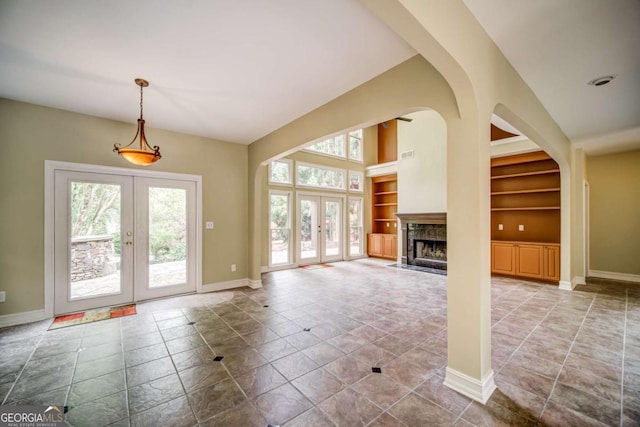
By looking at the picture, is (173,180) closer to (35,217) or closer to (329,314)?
(35,217)

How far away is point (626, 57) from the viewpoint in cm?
243

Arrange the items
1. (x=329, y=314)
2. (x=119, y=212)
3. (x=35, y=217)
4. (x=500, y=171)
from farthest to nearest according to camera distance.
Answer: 1. (x=500, y=171)
2. (x=119, y=212)
3. (x=329, y=314)
4. (x=35, y=217)

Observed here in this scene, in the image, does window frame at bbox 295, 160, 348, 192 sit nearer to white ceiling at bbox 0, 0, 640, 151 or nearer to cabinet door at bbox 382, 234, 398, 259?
cabinet door at bbox 382, 234, 398, 259

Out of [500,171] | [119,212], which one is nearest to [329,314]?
[119,212]

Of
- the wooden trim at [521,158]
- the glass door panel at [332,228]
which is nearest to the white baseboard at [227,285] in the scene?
the glass door panel at [332,228]

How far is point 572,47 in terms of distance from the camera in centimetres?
228

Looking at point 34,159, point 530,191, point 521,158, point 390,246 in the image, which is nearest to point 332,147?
point 390,246

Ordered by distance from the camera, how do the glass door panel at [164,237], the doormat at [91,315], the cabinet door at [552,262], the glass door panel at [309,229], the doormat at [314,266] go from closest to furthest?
1. the doormat at [91,315]
2. the glass door panel at [164,237]
3. the cabinet door at [552,262]
4. the doormat at [314,266]
5. the glass door panel at [309,229]

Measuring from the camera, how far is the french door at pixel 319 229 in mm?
7309

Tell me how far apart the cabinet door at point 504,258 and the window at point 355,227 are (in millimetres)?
3894

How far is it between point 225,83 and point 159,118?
166 cm

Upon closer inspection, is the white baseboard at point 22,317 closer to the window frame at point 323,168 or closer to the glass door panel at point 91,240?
the glass door panel at point 91,240

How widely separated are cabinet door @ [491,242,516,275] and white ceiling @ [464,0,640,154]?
120 inches

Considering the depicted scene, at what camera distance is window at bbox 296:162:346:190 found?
7.27 metres
